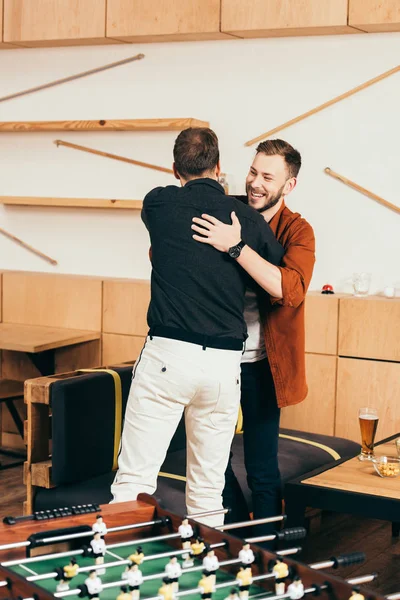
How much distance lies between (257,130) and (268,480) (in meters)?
2.20

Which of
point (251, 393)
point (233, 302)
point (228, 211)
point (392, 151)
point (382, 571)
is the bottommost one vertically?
point (382, 571)

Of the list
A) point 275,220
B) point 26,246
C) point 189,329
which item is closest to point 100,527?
point 189,329

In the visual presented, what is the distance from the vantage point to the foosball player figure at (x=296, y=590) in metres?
1.57

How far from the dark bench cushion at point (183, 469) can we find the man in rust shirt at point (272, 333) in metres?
0.34

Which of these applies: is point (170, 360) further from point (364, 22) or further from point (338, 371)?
point (364, 22)

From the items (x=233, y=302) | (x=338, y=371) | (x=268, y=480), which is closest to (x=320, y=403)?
(x=338, y=371)

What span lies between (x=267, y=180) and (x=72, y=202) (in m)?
2.21

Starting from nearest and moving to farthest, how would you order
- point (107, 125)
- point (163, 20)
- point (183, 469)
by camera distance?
point (183, 469)
point (163, 20)
point (107, 125)

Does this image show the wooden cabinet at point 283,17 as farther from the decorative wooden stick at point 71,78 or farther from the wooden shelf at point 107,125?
the decorative wooden stick at point 71,78

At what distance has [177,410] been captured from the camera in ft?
9.27

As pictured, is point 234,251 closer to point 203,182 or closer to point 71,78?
point 203,182

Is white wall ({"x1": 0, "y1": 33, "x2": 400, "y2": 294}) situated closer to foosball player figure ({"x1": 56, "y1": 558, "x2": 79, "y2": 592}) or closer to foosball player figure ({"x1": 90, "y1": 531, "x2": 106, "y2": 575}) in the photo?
foosball player figure ({"x1": 90, "y1": 531, "x2": 106, "y2": 575})

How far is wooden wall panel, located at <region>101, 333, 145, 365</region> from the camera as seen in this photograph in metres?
4.79

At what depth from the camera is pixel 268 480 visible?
3078 mm
